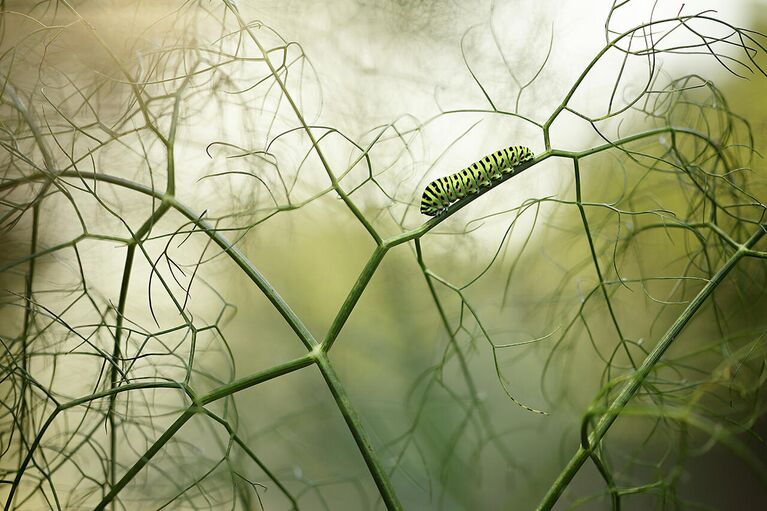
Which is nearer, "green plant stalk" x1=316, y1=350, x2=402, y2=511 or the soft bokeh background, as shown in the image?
"green plant stalk" x1=316, y1=350, x2=402, y2=511

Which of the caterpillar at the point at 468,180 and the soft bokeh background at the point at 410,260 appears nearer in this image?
the caterpillar at the point at 468,180

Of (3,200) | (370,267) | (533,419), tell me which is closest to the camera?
(370,267)

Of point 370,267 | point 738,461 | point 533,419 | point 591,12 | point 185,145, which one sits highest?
point 185,145

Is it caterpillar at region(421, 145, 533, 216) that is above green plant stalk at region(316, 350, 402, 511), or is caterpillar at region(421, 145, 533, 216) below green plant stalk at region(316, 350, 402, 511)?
above

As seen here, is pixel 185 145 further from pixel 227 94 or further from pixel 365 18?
pixel 365 18

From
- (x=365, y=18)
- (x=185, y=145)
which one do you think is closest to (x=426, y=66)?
(x=365, y=18)
